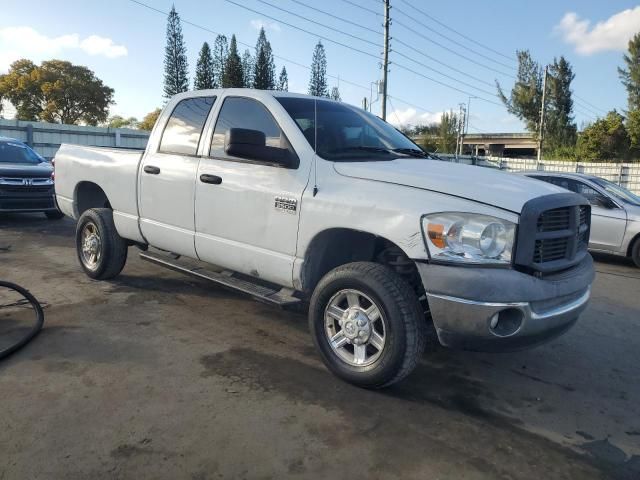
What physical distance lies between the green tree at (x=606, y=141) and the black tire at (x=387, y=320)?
42.8 meters

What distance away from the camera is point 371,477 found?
2.55m

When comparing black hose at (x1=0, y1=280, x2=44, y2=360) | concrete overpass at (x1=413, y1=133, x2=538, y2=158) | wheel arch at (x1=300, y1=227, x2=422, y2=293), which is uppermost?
concrete overpass at (x1=413, y1=133, x2=538, y2=158)

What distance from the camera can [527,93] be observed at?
220 feet

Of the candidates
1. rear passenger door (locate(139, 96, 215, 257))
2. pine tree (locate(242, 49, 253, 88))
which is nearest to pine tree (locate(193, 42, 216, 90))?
pine tree (locate(242, 49, 253, 88))

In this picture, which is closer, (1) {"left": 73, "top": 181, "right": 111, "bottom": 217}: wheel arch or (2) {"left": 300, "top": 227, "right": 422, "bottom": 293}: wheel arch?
(2) {"left": 300, "top": 227, "right": 422, "bottom": 293}: wheel arch

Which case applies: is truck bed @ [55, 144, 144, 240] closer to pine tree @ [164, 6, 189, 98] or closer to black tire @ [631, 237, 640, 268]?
black tire @ [631, 237, 640, 268]

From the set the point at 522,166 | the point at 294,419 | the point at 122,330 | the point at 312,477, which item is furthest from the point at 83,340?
the point at 522,166

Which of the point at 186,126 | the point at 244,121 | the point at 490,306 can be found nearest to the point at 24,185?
the point at 186,126

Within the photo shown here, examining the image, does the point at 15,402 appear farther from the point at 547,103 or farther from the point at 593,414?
the point at 547,103

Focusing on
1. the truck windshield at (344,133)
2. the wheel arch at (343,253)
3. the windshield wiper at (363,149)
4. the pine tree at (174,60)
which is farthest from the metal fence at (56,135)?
the pine tree at (174,60)

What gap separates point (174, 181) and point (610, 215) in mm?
7341

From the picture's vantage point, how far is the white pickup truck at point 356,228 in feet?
9.99

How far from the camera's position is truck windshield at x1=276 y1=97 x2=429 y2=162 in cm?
394

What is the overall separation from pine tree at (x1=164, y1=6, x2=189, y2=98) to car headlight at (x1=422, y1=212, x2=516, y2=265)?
54.1 metres
